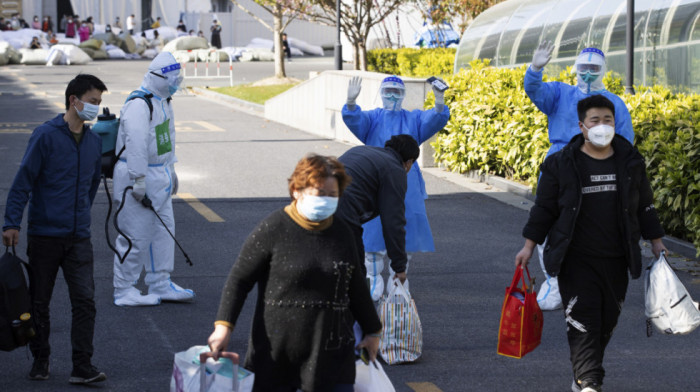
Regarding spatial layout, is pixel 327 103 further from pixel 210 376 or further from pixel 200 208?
pixel 210 376

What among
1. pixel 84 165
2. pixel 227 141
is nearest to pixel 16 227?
pixel 84 165

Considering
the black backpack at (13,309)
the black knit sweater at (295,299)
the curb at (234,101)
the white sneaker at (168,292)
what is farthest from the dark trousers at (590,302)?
the curb at (234,101)

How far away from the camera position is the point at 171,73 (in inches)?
313

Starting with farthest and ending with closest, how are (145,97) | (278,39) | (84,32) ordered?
(84,32)
(278,39)
(145,97)

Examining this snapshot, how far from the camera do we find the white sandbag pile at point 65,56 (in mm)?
44219

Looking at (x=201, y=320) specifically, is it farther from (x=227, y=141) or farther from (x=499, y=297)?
(x=227, y=141)

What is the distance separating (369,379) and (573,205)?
171 cm

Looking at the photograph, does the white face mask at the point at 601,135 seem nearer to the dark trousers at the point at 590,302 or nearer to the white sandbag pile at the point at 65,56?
the dark trousers at the point at 590,302

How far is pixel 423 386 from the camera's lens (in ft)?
20.2

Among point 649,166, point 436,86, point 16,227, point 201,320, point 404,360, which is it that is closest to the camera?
point 16,227

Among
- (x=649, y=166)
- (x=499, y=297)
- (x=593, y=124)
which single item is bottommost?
(x=499, y=297)

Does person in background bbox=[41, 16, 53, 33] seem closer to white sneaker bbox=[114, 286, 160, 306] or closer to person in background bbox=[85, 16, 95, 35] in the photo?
person in background bbox=[85, 16, 95, 35]

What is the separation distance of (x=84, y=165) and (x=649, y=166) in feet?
20.9

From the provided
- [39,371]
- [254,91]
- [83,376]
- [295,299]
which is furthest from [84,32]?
[295,299]
